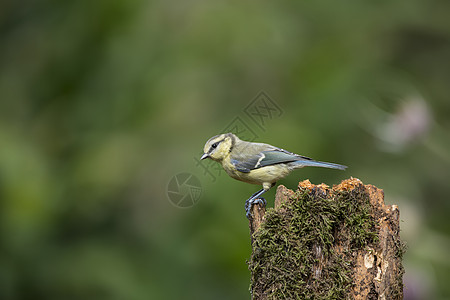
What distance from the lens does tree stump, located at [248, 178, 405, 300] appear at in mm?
2545

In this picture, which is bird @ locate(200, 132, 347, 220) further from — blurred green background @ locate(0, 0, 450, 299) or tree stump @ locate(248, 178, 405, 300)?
blurred green background @ locate(0, 0, 450, 299)

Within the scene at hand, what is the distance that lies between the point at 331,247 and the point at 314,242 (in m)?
0.08

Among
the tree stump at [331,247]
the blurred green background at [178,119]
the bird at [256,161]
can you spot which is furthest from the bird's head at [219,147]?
the blurred green background at [178,119]

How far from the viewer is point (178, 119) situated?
734 cm

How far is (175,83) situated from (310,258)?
5234 millimetres

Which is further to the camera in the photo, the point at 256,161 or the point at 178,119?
the point at 178,119

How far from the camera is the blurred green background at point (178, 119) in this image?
6457 mm

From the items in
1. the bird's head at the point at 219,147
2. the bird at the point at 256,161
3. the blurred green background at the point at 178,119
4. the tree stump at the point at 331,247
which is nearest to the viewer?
the tree stump at the point at 331,247

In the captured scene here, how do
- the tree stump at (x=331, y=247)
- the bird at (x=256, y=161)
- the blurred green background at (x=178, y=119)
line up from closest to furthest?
the tree stump at (x=331, y=247)
the bird at (x=256, y=161)
the blurred green background at (x=178, y=119)

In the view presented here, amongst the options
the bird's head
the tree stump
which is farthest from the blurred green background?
the tree stump

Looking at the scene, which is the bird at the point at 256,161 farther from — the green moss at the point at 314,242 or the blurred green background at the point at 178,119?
the blurred green background at the point at 178,119

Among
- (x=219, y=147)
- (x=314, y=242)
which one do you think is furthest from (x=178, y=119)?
(x=314, y=242)

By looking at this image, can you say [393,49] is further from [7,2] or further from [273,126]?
[7,2]

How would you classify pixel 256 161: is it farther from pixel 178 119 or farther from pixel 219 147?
pixel 178 119
